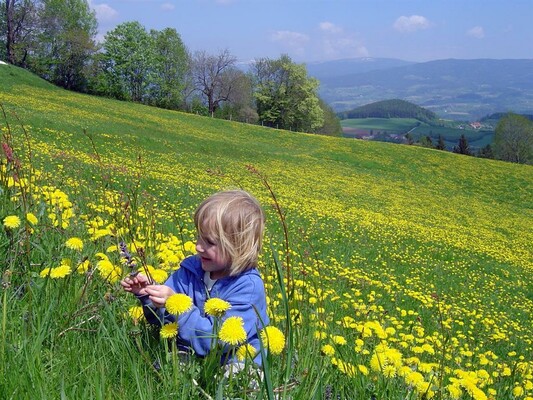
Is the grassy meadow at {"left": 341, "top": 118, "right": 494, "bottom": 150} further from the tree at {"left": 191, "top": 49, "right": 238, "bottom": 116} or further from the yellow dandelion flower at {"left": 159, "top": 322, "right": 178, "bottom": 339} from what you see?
the yellow dandelion flower at {"left": 159, "top": 322, "right": 178, "bottom": 339}

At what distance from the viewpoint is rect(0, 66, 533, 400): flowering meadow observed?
1815 mm

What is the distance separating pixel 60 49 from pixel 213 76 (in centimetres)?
2203

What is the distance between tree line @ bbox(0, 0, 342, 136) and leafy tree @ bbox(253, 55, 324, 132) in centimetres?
13

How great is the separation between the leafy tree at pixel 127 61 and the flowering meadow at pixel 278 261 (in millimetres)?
15061

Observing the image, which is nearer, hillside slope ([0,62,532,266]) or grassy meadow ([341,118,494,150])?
hillside slope ([0,62,532,266])

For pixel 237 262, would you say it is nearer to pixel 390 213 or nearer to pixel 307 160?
pixel 390 213

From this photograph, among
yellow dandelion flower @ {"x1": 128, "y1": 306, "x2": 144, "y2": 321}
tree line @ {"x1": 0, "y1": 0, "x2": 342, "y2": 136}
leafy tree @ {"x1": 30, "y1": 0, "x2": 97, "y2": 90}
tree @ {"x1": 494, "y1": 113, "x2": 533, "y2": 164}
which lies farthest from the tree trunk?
tree @ {"x1": 494, "y1": 113, "x2": 533, "y2": 164}

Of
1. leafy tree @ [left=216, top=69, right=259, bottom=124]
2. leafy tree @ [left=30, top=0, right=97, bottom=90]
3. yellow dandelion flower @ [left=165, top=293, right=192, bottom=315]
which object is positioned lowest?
yellow dandelion flower @ [left=165, top=293, right=192, bottom=315]

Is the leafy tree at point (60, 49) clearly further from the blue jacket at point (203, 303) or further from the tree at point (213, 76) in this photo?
the blue jacket at point (203, 303)

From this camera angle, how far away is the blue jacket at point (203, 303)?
201 centimetres

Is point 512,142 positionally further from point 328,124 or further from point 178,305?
point 178,305

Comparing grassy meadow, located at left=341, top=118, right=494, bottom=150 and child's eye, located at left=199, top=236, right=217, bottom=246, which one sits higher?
child's eye, located at left=199, top=236, right=217, bottom=246

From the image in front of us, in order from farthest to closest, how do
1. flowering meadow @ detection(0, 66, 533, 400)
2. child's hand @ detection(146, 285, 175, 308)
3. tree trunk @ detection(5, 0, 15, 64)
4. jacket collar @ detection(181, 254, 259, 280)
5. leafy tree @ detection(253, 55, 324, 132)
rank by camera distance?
leafy tree @ detection(253, 55, 324, 132) → tree trunk @ detection(5, 0, 15, 64) → jacket collar @ detection(181, 254, 259, 280) → child's hand @ detection(146, 285, 175, 308) → flowering meadow @ detection(0, 66, 533, 400)

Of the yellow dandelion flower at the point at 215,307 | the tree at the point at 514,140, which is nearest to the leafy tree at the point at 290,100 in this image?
the tree at the point at 514,140
